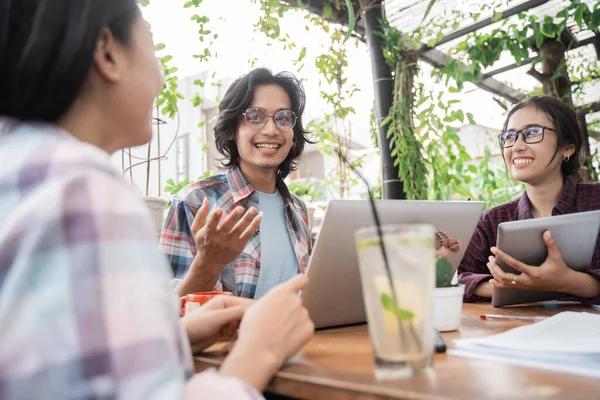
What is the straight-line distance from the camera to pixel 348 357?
2.77 feet

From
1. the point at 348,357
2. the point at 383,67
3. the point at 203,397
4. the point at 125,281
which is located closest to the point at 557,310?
the point at 348,357

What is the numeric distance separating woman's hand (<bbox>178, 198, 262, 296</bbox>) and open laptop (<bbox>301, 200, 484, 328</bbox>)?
289 millimetres

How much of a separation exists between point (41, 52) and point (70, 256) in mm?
302

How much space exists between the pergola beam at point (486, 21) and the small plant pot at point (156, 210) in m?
2.54

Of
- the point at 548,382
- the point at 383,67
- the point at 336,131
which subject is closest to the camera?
the point at 548,382

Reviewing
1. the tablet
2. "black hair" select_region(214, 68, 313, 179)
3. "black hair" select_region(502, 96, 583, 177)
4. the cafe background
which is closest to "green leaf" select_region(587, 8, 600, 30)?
the cafe background

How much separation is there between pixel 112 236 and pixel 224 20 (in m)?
2.85

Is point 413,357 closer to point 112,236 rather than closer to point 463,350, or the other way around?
point 463,350

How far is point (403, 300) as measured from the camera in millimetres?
669

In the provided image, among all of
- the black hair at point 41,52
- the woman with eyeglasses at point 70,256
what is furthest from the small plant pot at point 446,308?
the black hair at point 41,52

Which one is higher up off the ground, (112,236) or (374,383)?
(112,236)

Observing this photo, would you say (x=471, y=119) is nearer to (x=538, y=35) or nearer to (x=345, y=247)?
(x=538, y=35)

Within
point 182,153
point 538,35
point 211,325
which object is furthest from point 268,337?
point 182,153

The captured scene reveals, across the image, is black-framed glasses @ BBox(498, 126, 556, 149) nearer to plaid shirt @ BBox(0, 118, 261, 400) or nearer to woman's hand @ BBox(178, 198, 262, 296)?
woman's hand @ BBox(178, 198, 262, 296)
